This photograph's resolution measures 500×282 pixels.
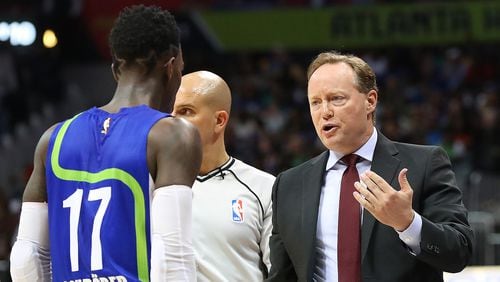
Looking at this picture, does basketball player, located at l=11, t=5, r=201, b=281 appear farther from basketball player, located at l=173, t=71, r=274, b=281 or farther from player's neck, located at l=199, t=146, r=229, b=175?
player's neck, located at l=199, t=146, r=229, b=175

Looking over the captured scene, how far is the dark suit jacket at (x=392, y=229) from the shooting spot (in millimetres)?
3861

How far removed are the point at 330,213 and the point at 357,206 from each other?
13cm

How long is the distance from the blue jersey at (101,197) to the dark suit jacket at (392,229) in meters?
1.01

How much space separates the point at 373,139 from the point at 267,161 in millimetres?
10356

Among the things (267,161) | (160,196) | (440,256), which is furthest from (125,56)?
(267,161)

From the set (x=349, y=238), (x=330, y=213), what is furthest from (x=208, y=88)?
(x=349, y=238)

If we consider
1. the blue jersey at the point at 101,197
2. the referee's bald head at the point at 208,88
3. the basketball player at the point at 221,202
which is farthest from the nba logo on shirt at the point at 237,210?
the blue jersey at the point at 101,197

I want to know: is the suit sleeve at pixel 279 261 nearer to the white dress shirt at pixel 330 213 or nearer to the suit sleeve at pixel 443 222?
the white dress shirt at pixel 330 213

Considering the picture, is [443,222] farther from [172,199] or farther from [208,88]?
[208,88]

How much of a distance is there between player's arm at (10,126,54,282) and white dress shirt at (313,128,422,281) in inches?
46.0

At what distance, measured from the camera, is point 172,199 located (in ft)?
10.8

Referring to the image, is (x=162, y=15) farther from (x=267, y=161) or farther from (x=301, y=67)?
(x=301, y=67)

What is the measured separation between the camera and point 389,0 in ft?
60.4

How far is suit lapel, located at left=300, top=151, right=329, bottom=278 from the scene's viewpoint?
13.5 feet
